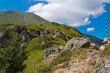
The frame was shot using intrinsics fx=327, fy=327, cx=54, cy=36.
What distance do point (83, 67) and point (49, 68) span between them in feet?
23.0

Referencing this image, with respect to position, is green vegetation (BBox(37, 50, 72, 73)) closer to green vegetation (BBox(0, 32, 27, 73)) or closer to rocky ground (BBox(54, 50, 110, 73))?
rocky ground (BBox(54, 50, 110, 73))

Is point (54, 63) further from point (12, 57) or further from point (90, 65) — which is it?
point (12, 57)

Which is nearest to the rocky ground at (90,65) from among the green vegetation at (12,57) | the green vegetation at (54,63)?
the green vegetation at (54,63)

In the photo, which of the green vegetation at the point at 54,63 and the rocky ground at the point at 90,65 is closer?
the rocky ground at the point at 90,65

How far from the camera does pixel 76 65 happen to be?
41.1m

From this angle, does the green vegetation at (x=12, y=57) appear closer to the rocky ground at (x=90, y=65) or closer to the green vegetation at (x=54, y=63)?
the green vegetation at (x=54, y=63)

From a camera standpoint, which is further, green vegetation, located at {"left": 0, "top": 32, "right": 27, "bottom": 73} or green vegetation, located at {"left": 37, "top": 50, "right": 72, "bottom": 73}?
green vegetation, located at {"left": 0, "top": 32, "right": 27, "bottom": 73}

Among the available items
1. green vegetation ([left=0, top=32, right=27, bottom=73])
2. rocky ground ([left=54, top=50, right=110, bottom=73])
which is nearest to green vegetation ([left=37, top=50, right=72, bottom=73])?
rocky ground ([left=54, top=50, right=110, bottom=73])

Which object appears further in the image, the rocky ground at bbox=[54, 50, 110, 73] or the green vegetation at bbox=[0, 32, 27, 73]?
the green vegetation at bbox=[0, 32, 27, 73]

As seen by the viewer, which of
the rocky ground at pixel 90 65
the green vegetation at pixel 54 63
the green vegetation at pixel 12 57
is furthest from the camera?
the green vegetation at pixel 12 57

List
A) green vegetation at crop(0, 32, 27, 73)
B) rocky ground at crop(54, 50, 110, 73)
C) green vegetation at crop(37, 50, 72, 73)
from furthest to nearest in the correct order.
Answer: green vegetation at crop(0, 32, 27, 73) < green vegetation at crop(37, 50, 72, 73) < rocky ground at crop(54, 50, 110, 73)

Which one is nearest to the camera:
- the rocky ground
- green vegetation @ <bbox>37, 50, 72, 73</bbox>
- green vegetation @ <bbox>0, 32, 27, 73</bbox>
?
the rocky ground

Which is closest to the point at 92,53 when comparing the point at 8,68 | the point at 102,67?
the point at 102,67

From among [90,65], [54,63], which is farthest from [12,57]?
[90,65]
